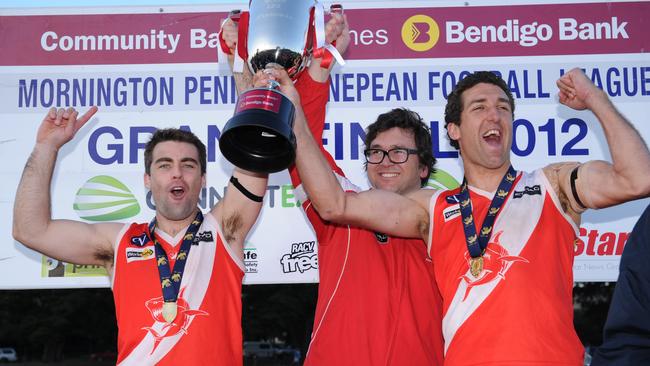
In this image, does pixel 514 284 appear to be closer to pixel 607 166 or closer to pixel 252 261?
pixel 607 166

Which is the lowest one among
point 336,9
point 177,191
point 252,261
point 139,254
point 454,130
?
point 252,261

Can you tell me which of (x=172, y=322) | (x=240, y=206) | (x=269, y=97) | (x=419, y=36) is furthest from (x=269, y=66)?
(x=419, y=36)

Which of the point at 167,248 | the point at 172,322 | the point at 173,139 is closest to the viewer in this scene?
the point at 172,322

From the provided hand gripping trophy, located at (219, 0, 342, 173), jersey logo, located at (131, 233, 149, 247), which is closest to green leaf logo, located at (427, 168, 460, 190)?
hand gripping trophy, located at (219, 0, 342, 173)

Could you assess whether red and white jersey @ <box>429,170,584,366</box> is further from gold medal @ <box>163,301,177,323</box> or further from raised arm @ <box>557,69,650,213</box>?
gold medal @ <box>163,301,177,323</box>

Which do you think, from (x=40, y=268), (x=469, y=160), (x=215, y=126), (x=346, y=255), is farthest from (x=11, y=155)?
(x=469, y=160)

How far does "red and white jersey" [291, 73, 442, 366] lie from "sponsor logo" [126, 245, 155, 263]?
800mm

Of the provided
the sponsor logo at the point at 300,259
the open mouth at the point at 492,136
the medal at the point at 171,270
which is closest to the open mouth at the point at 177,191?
the medal at the point at 171,270

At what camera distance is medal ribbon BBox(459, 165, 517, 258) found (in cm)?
285

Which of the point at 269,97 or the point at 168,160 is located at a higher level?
the point at 269,97

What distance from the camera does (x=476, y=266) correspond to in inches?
112

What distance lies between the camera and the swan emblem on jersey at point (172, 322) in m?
3.24

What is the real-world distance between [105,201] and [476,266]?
3.03 meters

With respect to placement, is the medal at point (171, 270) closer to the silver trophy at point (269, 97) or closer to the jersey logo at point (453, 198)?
the silver trophy at point (269, 97)
